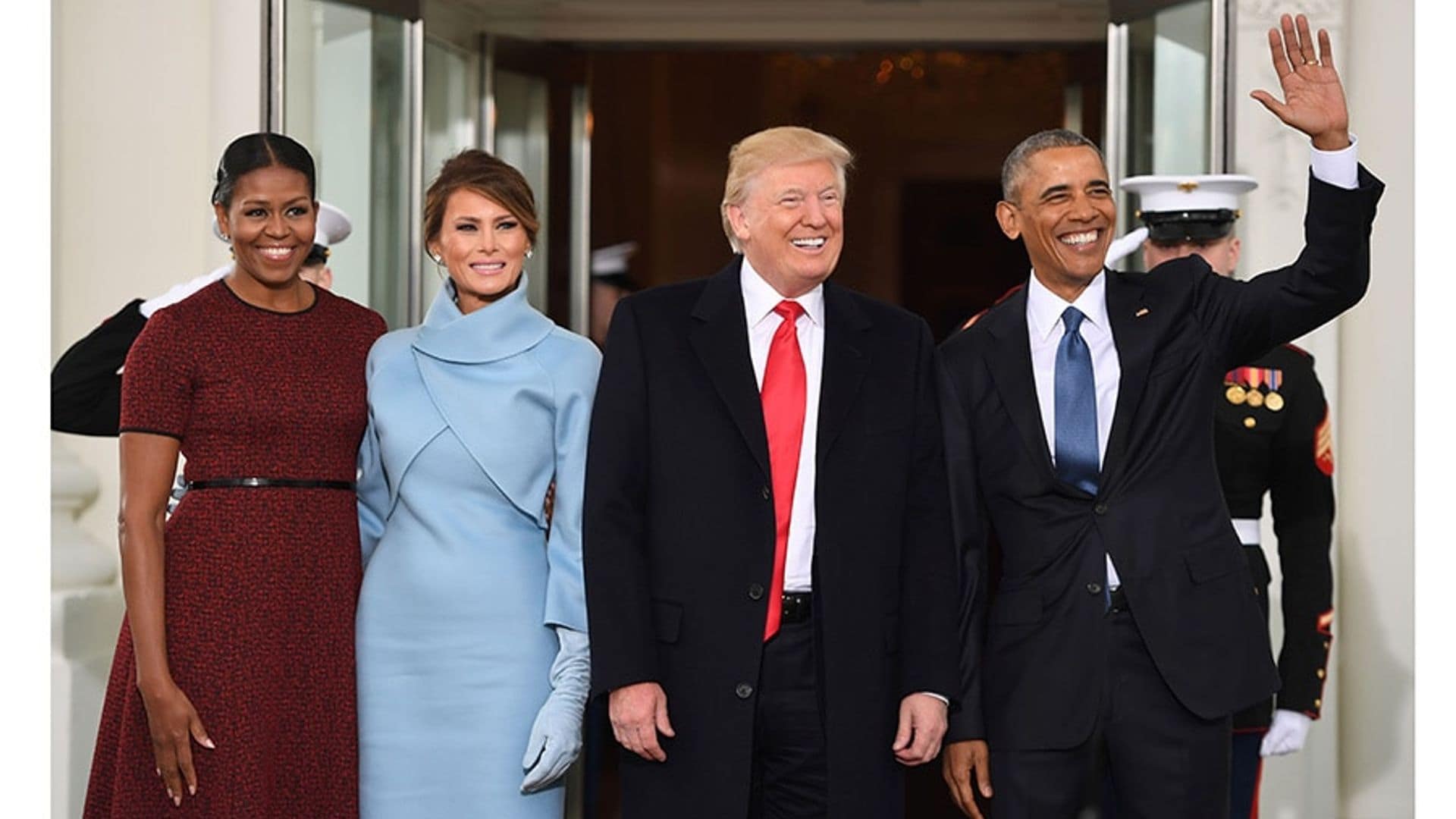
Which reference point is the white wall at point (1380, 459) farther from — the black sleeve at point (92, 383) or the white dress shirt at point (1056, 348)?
the black sleeve at point (92, 383)

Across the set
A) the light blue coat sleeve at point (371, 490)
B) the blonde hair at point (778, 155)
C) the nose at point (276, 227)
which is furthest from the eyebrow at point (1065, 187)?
the nose at point (276, 227)

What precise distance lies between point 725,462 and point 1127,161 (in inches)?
126

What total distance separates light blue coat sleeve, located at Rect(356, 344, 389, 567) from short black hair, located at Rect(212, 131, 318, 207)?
347mm

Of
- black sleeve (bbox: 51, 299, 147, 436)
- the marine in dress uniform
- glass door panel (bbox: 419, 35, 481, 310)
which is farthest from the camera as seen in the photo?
glass door panel (bbox: 419, 35, 481, 310)

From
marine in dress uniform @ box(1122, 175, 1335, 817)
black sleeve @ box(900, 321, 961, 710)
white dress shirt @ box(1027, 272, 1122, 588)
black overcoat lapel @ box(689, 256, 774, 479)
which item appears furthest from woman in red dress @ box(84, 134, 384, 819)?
marine in dress uniform @ box(1122, 175, 1335, 817)

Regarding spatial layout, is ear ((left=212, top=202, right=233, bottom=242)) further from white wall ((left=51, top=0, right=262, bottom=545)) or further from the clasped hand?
white wall ((left=51, top=0, right=262, bottom=545))

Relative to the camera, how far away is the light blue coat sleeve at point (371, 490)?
3.24 meters

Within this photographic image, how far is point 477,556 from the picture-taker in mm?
3109

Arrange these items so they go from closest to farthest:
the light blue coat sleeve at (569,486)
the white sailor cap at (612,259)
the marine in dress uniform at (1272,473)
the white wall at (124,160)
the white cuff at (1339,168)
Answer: the white cuff at (1339,168), the light blue coat sleeve at (569,486), the marine in dress uniform at (1272,473), the white wall at (124,160), the white sailor cap at (612,259)

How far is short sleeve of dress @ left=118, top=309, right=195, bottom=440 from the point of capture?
3035 millimetres

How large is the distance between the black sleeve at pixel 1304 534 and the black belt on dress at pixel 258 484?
2233mm
